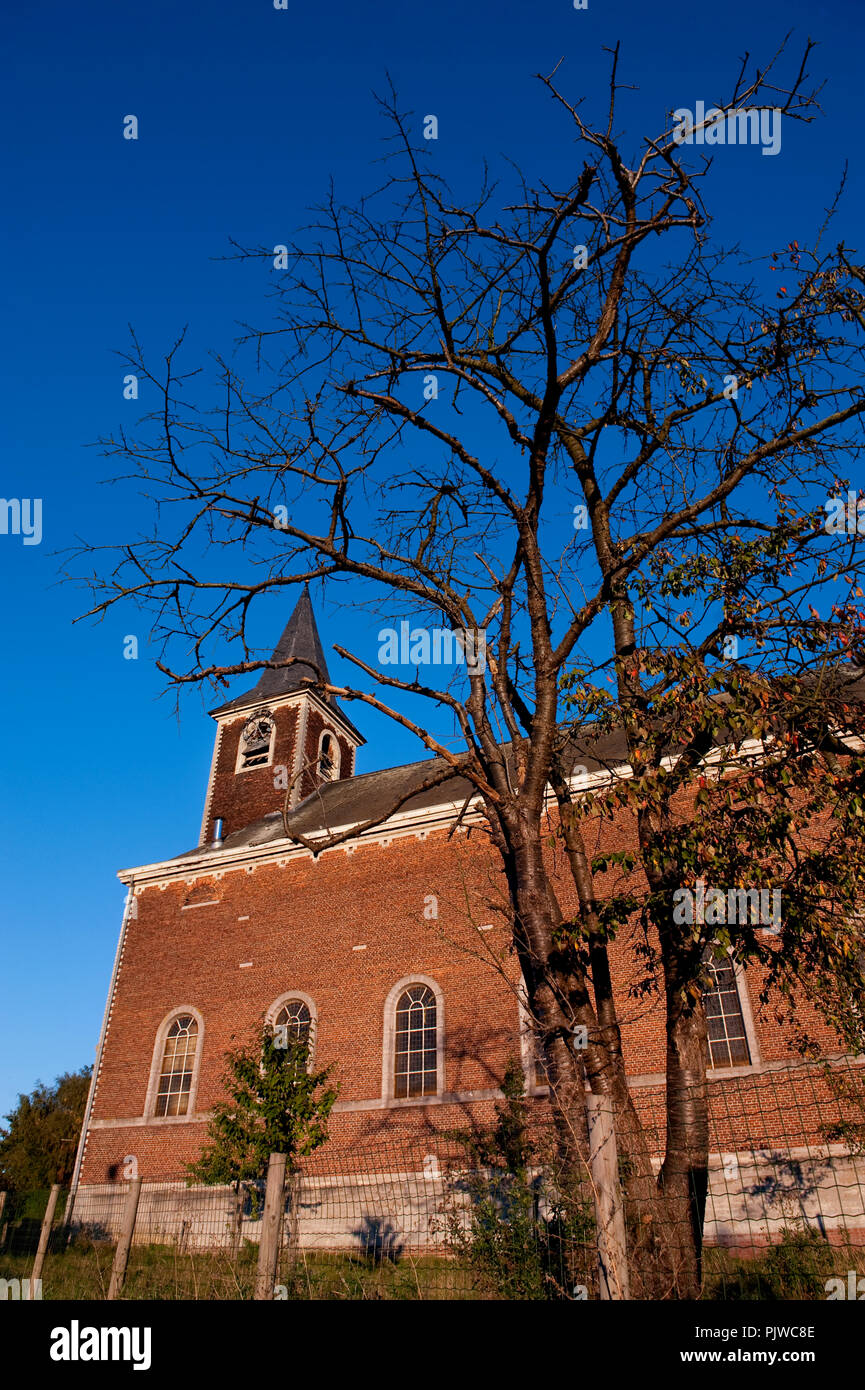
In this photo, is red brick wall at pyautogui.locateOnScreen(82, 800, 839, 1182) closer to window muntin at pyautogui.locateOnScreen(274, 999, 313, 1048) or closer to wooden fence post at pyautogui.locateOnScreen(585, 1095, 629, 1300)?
window muntin at pyautogui.locateOnScreen(274, 999, 313, 1048)

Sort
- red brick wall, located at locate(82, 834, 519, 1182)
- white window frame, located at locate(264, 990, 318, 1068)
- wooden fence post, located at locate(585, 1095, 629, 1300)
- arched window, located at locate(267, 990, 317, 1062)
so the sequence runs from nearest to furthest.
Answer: wooden fence post, located at locate(585, 1095, 629, 1300)
red brick wall, located at locate(82, 834, 519, 1182)
white window frame, located at locate(264, 990, 318, 1068)
arched window, located at locate(267, 990, 317, 1062)

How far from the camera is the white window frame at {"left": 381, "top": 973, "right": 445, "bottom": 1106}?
15641 mm

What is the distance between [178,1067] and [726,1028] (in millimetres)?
11959

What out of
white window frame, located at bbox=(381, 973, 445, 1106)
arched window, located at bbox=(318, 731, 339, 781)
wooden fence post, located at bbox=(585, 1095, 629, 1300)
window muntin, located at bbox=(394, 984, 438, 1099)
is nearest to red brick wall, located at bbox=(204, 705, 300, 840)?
arched window, located at bbox=(318, 731, 339, 781)

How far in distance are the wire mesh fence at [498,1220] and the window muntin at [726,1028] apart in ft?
1.51

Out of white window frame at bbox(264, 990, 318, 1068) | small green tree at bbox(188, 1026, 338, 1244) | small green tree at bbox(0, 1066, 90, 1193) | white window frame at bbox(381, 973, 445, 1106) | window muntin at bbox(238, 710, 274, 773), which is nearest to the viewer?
small green tree at bbox(188, 1026, 338, 1244)

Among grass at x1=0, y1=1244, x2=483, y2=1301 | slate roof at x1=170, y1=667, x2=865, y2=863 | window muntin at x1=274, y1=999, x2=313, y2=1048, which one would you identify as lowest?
grass at x1=0, y1=1244, x2=483, y2=1301

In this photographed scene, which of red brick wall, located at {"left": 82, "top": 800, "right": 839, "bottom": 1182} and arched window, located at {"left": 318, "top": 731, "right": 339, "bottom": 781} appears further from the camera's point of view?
arched window, located at {"left": 318, "top": 731, "right": 339, "bottom": 781}

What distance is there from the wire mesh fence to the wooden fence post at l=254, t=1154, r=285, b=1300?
6 centimetres

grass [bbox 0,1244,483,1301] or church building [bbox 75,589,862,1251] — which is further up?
church building [bbox 75,589,862,1251]

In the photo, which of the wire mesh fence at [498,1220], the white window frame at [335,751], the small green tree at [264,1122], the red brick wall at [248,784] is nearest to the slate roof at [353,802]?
the red brick wall at [248,784]
